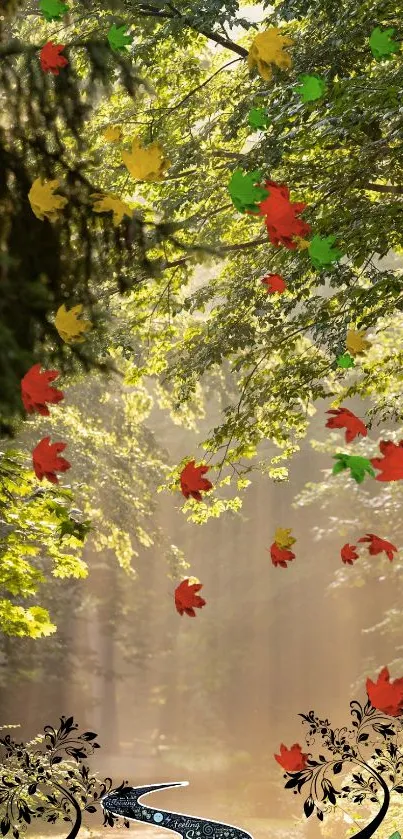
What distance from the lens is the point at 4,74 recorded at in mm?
4812

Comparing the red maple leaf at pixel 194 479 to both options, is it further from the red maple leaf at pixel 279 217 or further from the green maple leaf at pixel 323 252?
the green maple leaf at pixel 323 252

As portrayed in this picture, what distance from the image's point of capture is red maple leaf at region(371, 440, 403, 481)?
362cm

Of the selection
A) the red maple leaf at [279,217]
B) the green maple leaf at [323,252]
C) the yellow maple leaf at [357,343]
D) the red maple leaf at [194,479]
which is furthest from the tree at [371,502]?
the red maple leaf at [279,217]

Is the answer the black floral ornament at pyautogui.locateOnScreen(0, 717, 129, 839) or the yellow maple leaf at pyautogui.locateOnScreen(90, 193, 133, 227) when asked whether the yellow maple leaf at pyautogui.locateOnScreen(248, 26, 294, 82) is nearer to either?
the yellow maple leaf at pyautogui.locateOnScreen(90, 193, 133, 227)

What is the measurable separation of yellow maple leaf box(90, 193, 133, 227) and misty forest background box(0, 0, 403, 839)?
3.5 inches

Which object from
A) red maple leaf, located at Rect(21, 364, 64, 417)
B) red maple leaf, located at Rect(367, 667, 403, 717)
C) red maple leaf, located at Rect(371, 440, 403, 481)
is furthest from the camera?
red maple leaf, located at Rect(367, 667, 403, 717)

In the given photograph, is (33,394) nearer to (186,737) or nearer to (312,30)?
(312,30)

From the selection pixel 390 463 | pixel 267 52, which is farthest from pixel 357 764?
pixel 267 52

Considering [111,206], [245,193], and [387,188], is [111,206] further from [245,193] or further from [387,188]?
[387,188]

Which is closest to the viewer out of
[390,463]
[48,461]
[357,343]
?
[48,461]

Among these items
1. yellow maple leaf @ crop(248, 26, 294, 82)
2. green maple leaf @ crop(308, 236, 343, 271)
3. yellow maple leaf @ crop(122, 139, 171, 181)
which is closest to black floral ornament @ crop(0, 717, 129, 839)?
yellow maple leaf @ crop(122, 139, 171, 181)

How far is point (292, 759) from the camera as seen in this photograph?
4.82m

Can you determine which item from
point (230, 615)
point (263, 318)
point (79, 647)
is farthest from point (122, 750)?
point (263, 318)

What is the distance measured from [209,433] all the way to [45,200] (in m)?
3.49
